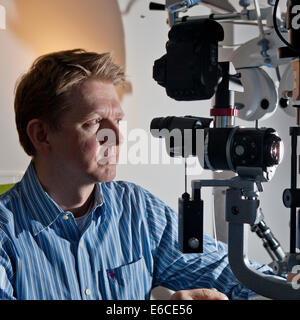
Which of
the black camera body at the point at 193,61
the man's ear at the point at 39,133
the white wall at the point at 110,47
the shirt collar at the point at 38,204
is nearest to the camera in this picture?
the black camera body at the point at 193,61

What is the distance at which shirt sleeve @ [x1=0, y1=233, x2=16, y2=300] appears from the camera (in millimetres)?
945

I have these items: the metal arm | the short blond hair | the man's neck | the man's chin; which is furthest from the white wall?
the metal arm

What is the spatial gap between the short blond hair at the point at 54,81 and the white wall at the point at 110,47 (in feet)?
0.96

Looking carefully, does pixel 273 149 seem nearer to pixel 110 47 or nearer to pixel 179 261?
pixel 179 261

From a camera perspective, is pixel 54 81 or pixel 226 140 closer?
pixel 226 140

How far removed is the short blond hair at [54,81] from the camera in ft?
3.77

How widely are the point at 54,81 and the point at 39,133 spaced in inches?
5.7

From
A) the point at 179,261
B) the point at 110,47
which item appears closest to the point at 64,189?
the point at 179,261

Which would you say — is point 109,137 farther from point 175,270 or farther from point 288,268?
point 288,268

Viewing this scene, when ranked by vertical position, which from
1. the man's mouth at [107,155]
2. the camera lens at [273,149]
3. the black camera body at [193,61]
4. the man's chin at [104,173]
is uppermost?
the black camera body at [193,61]

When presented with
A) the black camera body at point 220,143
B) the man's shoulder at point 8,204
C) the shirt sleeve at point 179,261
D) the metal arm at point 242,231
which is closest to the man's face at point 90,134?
the man's shoulder at point 8,204

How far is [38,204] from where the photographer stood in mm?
1088

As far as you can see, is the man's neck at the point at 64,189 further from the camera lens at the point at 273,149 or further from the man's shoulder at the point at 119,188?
the camera lens at the point at 273,149

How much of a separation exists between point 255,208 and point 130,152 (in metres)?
1.23
